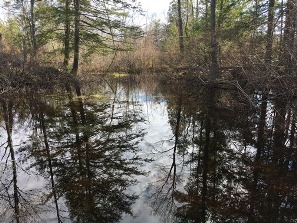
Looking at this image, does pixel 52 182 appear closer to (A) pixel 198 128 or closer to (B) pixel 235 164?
(B) pixel 235 164

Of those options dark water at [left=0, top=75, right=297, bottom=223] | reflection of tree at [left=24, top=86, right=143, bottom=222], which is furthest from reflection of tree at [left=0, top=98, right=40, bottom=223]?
reflection of tree at [left=24, top=86, right=143, bottom=222]

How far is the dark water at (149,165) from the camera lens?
11.8ft

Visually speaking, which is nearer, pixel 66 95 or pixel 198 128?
pixel 198 128

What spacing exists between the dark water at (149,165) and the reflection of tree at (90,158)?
19 millimetres

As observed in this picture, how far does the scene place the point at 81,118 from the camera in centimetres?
807

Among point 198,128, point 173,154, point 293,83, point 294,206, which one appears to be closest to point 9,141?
point 173,154

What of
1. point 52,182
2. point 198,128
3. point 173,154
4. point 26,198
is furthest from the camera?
point 198,128

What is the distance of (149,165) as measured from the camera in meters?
5.17

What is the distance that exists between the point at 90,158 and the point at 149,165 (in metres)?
1.12

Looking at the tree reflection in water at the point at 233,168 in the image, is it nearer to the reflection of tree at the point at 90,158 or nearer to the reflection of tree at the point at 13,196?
the reflection of tree at the point at 90,158

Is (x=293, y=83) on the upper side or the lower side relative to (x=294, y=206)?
upper

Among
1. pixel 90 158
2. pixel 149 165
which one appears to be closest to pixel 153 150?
pixel 149 165

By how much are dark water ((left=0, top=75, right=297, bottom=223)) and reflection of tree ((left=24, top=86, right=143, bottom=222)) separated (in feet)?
0.06

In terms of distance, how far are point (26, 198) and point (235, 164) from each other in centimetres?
357
